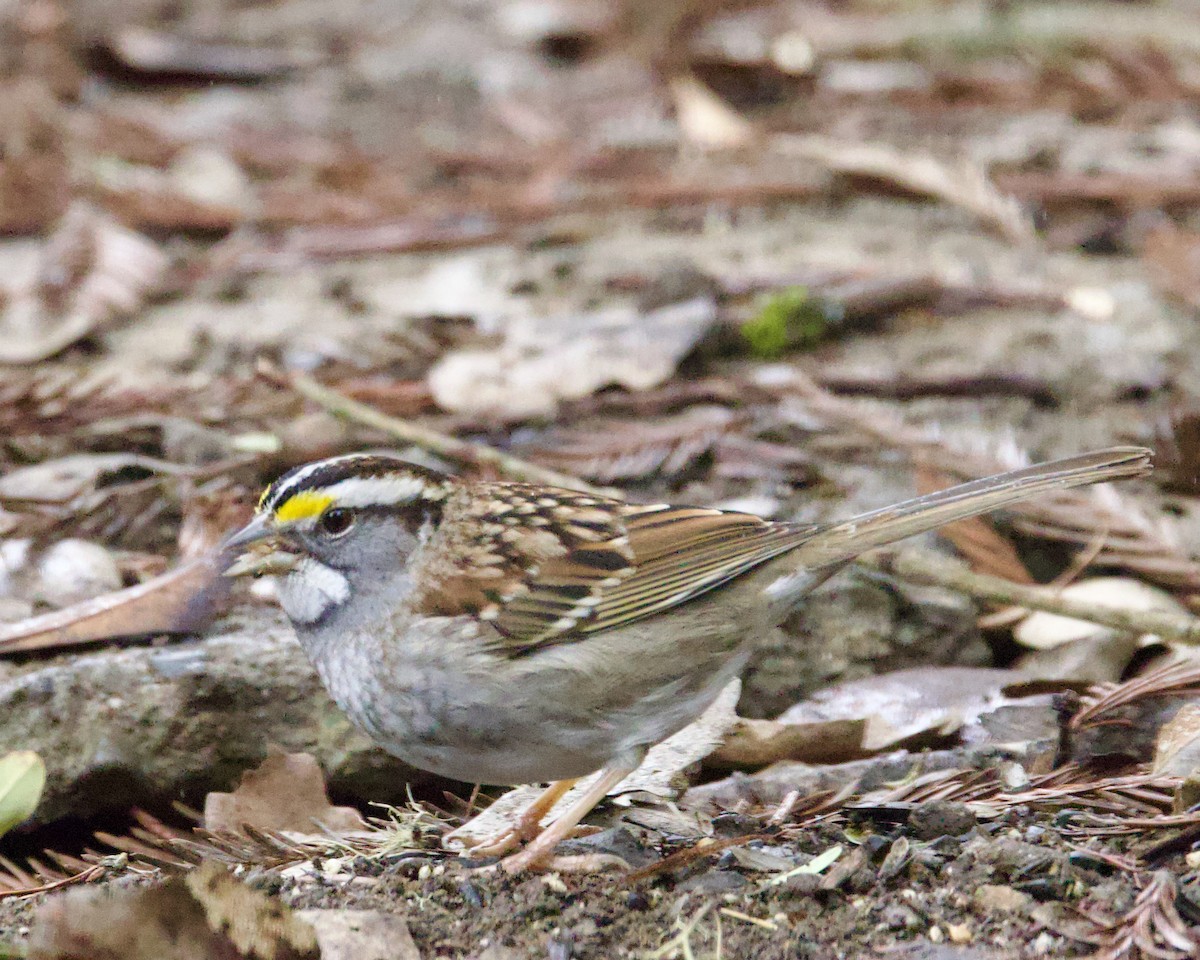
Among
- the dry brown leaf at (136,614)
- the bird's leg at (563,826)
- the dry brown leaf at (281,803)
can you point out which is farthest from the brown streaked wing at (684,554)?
the dry brown leaf at (136,614)

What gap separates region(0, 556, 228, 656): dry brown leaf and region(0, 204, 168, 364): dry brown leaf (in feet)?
6.01

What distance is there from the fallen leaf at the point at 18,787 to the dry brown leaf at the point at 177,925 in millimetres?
412

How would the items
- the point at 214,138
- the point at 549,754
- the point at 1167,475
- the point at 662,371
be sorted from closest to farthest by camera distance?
the point at 549,754 → the point at 1167,475 → the point at 662,371 → the point at 214,138

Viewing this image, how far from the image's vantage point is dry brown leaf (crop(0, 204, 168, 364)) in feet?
16.2

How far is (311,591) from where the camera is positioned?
297cm

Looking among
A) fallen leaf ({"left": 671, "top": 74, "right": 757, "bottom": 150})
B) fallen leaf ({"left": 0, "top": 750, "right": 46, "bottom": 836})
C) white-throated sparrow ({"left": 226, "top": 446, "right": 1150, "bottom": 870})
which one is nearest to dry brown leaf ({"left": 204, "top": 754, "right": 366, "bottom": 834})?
white-throated sparrow ({"left": 226, "top": 446, "right": 1150, "bottom": 870})

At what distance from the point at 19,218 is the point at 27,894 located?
13.1 feet

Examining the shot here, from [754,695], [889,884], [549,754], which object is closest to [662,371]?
[754,695]

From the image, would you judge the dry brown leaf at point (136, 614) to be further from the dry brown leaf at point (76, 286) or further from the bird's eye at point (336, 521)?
the dry brown leaf at point (76, 286)

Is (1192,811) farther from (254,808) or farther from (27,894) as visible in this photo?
(27,894)

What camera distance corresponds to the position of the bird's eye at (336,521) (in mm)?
3002

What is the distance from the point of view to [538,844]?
266 centimetres

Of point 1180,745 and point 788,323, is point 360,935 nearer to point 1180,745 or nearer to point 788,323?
point 1180,745

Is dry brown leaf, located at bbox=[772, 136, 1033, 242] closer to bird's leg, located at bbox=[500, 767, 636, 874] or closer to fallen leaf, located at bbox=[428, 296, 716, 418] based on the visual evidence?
fallen leaf, located at bbox=[428, 296, 716, 418]
